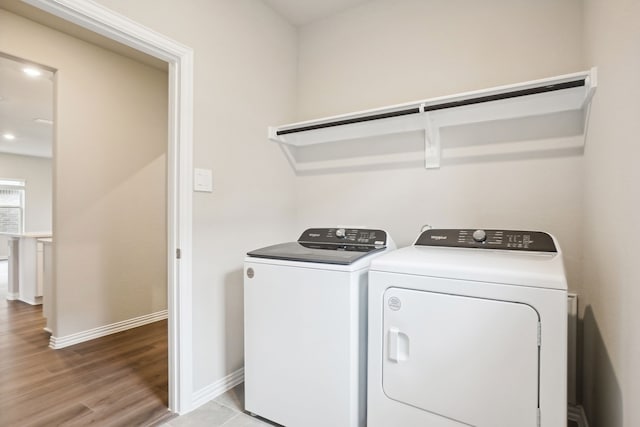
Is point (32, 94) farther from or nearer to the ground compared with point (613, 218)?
farther from the ground

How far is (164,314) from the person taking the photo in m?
3.36

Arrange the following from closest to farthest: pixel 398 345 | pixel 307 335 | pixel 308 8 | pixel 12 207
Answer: pixel 398 345 < pixel 307 335 < pixel 308 8 < pixel 12 207

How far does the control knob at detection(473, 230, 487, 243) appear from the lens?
157 cm

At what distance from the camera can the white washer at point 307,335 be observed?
140 centimetres

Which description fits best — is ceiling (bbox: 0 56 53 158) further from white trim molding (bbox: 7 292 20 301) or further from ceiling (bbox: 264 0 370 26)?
white trim molding (bbox: 7 292 20 301)

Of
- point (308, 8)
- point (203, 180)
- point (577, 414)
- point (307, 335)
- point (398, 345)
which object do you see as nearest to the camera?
point (398, 345)

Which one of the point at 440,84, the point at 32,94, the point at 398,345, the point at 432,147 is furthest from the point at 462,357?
the point at 32,94

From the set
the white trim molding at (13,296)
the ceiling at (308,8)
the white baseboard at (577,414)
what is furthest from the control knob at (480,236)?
the white trim molding at (13,296)

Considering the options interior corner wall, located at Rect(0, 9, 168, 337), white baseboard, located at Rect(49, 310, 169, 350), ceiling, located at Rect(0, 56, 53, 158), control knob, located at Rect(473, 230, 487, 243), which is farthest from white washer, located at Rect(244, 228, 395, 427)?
ceiling, located at Rect(0, 56, 53, 158)

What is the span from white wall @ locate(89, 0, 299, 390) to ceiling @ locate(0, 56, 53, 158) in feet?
5.52

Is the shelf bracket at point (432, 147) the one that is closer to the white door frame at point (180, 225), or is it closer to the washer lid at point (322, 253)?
the washer lid at point (322, 253)

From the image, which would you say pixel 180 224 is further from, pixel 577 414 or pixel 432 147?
pixel 577 414

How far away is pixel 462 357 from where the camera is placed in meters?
1.15

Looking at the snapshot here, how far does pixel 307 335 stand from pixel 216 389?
812 millimetres
